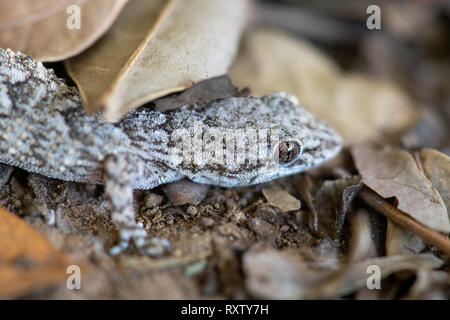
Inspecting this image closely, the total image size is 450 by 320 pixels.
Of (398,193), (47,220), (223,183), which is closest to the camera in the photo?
(47,220)

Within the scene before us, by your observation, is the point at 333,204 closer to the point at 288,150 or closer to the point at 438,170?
the point at 288,150

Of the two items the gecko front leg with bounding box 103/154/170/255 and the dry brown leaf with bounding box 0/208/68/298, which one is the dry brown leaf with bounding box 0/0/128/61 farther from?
the dry brown leaf with bounding box 0/208/68/298

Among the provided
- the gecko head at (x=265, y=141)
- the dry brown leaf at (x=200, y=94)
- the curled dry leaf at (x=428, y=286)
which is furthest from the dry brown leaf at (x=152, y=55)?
the curled dry leaf at (x=428, y=286)

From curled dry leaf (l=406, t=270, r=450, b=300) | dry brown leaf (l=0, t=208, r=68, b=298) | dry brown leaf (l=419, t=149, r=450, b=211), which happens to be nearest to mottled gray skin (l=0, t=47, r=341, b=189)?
dry brown leaf (l=0, t=208, r=68, b=298)

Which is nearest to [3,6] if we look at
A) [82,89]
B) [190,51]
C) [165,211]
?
[82,89]

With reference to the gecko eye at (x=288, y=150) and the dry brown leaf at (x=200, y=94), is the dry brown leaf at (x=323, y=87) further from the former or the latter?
the dry brown leaf at (x=200, y=94)

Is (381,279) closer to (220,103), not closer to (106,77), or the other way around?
(220,103)
